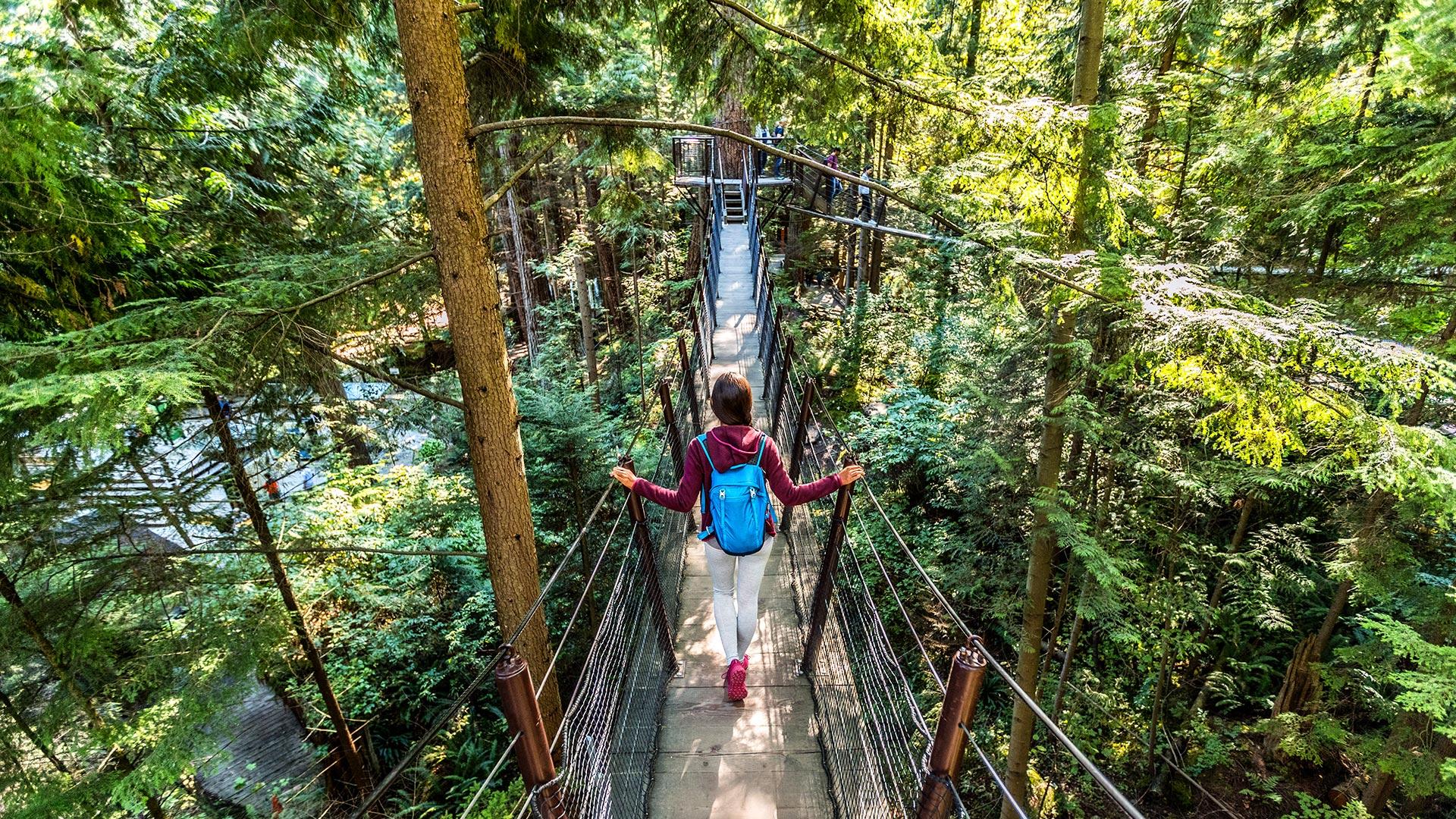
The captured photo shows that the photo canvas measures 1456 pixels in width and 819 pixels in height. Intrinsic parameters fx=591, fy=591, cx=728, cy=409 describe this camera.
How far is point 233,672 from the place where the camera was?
3.94 metres

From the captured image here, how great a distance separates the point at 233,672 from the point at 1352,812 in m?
8.20

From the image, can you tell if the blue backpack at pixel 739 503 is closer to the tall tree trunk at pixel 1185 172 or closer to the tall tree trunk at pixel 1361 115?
the tall tree trunk at pixel 1361 115

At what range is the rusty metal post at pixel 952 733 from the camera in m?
1.44

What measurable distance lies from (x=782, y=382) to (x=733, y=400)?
3.15 meters

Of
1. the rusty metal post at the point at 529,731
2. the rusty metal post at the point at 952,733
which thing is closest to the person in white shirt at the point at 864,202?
the rusty metal post at the point at 952,733

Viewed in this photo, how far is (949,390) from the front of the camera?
7.02 m

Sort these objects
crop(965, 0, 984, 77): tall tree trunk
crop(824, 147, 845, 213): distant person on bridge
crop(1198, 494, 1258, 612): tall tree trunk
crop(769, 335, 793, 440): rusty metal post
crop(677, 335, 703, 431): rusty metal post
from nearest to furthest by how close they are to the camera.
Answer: crop(677, 335, 703, 431): rusty metal post
crop(769, 335, 793, 440): rusty metal post
crop(1198, 494, 1258, 612): tall tree trunk
crop(965, 0, 984, 77): tall tree trunk
crop(824, 147, 845, 213): distant person on bridge

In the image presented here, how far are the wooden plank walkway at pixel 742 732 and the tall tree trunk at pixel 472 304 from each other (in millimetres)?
679

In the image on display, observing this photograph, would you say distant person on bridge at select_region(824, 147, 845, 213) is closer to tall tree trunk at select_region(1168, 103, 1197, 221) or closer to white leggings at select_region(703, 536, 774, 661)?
tall tree trunk at select_region(1168, 103, 1197, 221)

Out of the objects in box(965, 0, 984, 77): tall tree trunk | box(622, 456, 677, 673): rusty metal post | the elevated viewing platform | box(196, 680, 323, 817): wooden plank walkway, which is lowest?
box(196, 680, 323, 817): wooden plank walkway

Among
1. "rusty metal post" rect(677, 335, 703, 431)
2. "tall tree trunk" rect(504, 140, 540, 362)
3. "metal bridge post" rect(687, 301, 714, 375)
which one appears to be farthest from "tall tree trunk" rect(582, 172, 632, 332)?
"rusty metal post" rect(677, 335, 703, 431)

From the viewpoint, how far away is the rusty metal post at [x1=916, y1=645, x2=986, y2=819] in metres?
1.44

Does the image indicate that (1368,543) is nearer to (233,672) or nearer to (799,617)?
(799,617)

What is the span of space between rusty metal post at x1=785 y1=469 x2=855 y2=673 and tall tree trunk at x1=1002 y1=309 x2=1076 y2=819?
186cm
